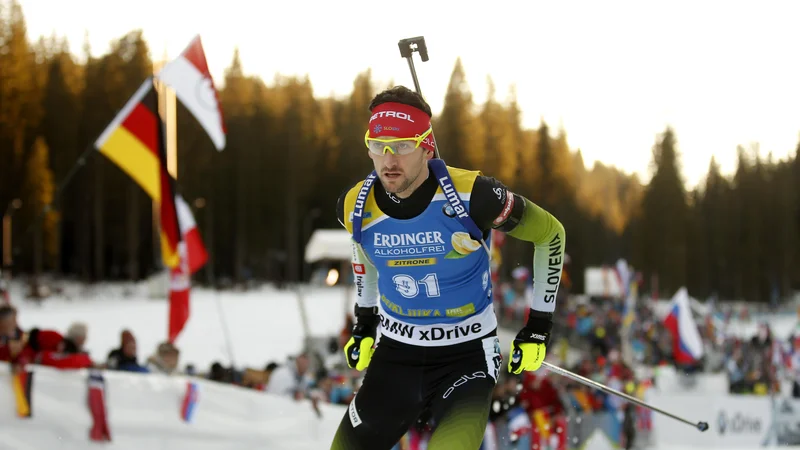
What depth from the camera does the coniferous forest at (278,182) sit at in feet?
167

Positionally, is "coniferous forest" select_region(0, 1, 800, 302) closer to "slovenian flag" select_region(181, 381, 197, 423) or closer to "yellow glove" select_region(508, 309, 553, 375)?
"slovenian flag" select_region(181, 381, 197, 423)

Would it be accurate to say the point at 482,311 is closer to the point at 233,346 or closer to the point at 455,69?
the point at 233,346

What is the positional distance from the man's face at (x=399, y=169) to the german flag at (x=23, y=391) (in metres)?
4.32

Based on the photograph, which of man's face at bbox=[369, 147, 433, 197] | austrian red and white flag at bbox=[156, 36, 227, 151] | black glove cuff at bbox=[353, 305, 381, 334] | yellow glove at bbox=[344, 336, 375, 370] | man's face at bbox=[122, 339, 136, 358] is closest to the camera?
man's face at bbox=[369, 147, 433, 197]

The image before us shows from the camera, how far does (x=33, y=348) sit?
23.7ft

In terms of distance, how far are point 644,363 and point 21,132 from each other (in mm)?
41267

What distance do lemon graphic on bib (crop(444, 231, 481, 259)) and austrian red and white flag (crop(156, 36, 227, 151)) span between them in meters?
6.78

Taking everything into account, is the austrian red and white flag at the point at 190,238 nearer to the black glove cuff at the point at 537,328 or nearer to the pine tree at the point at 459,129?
the black glove cuff at the point at 537,328

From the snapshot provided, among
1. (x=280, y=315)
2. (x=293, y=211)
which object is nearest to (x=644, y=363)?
(x=280, y=315)

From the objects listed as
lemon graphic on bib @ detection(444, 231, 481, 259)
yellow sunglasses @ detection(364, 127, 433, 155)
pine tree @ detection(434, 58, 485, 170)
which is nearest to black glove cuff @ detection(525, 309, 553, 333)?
lemon graphic on bib @ detection(444, 231, 481, 259)

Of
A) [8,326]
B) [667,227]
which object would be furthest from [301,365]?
[667,227]

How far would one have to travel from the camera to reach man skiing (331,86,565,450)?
3.61 meters

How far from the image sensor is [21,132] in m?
50.4

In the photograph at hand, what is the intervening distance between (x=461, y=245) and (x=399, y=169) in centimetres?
43
